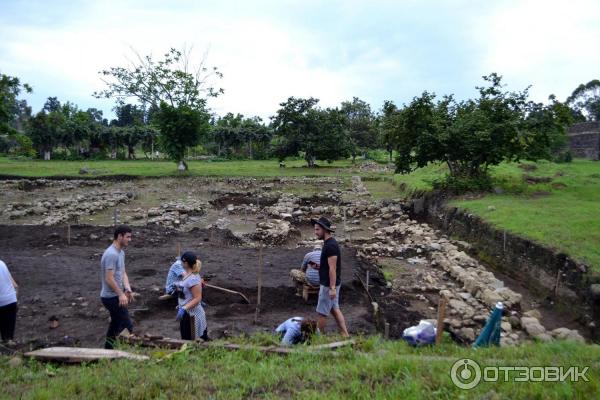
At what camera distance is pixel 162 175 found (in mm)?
33688

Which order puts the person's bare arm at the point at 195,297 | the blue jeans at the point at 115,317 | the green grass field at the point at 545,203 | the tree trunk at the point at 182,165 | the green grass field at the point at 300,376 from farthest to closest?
the tree trunk at the point at 182,165, the green grass field at the point at 545,203, the blue jeans at the point at 115,317, the person's bare arm at the point at 195,297, the green grass field at the point at 300,376

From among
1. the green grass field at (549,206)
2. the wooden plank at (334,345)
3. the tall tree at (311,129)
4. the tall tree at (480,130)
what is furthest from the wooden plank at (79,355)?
the tall tree at (311,129)

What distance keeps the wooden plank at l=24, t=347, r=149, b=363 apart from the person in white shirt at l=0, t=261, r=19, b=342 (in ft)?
3.92

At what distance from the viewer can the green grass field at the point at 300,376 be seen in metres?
4.38

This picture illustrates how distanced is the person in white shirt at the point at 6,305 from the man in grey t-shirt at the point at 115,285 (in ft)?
4.53

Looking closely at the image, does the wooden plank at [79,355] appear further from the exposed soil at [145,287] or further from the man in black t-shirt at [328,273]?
the man in black t-shirt at [328,273]

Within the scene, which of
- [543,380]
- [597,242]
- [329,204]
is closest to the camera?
[543,380]

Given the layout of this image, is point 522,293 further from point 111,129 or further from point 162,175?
point 111,129

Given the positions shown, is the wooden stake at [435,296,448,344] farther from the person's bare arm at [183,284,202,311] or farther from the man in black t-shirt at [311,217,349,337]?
the person's bare arm at [183,284,202,311]

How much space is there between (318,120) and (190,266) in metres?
34.0

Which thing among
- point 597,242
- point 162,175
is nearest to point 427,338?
point 597,242

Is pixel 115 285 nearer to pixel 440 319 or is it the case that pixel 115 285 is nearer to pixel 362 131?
pixel 440 319

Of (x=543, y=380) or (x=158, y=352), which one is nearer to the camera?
(x=543, y=380)

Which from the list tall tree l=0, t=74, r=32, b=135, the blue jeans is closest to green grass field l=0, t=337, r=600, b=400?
the blue jeans
